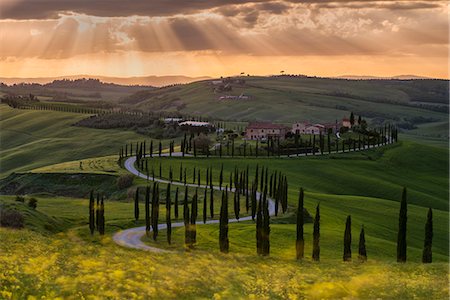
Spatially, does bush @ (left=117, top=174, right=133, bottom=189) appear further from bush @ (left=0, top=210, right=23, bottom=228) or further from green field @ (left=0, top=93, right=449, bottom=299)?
bush @ (left=0, top=210, right=23, bottom=228)

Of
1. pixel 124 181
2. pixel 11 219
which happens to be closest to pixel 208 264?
pixel 11 219

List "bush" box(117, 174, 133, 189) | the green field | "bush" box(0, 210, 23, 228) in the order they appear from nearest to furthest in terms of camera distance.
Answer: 1. the green field
2. "bush" box(0, 210, 23, 228)
3. "bush" box(117, 174, 133, 189)

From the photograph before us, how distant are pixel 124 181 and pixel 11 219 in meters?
81.6

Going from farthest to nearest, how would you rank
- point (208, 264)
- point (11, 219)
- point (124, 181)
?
point (124, 181) → point (11, 219) → point (208, 264)

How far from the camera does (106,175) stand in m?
155

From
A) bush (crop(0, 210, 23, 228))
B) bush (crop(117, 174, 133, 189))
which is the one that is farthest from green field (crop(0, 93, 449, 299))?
bush (crop(117, 174, 133, 189))

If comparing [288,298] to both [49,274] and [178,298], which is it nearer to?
[178,298]

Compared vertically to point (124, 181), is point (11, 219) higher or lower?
higher

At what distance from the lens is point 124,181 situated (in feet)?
476

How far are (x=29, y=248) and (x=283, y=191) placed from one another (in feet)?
226

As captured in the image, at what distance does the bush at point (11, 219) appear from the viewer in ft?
205

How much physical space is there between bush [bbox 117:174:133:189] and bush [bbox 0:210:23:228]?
77.4 m

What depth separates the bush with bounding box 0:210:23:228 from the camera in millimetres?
62406

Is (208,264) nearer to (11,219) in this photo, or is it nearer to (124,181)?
(11,219)
